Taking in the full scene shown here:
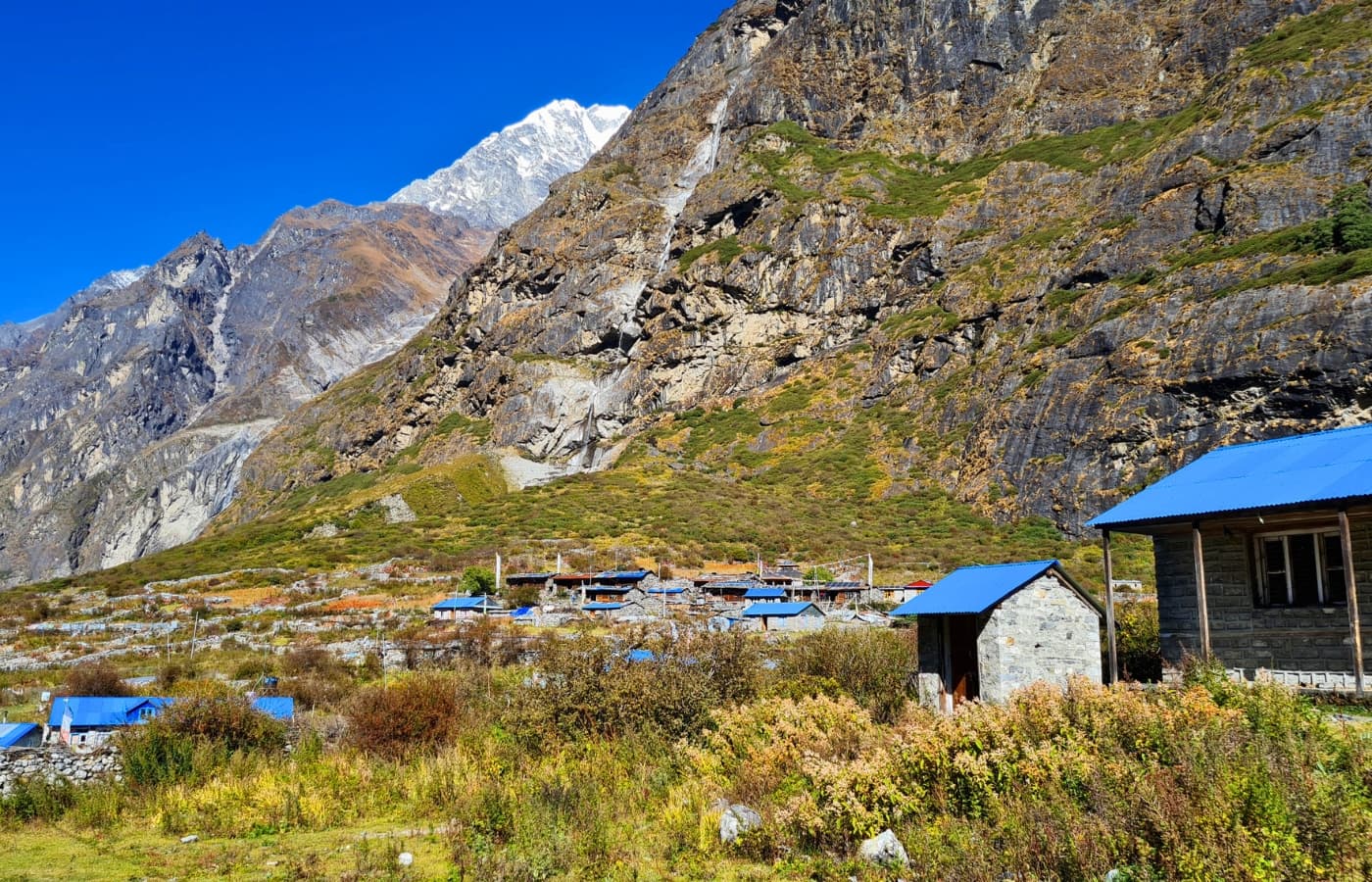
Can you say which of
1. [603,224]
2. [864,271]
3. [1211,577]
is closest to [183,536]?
[603,224]

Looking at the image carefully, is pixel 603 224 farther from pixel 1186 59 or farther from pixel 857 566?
pixel 857 566

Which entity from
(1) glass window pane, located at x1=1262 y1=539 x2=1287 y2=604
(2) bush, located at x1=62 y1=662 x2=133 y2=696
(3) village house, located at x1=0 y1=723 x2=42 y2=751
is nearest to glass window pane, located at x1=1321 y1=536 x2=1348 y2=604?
(1) glass window pane, located at x1=1262 y1=539 x2=1287 y2=604

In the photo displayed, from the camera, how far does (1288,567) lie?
49.9 ft

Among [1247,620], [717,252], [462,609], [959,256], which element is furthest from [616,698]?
[717,252]

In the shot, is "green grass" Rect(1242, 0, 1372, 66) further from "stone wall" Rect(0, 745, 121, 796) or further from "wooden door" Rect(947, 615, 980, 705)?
"stone wall" Rect(0, 745, 121, 796)

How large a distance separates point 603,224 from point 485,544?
66901 millimetres

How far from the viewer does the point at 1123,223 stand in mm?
68062

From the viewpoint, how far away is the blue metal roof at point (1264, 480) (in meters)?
14.1

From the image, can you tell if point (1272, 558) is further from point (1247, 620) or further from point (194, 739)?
point (194, 739)

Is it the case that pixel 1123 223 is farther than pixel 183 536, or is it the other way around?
pixel 183 536

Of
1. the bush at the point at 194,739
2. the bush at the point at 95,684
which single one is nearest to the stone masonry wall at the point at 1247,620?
the bush at the point at 194,739

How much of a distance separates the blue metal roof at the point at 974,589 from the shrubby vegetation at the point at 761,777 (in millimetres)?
1804

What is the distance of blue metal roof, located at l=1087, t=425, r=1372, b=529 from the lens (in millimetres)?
14062

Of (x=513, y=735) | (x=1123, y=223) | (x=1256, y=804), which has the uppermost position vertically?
(x=1123, y=223)
